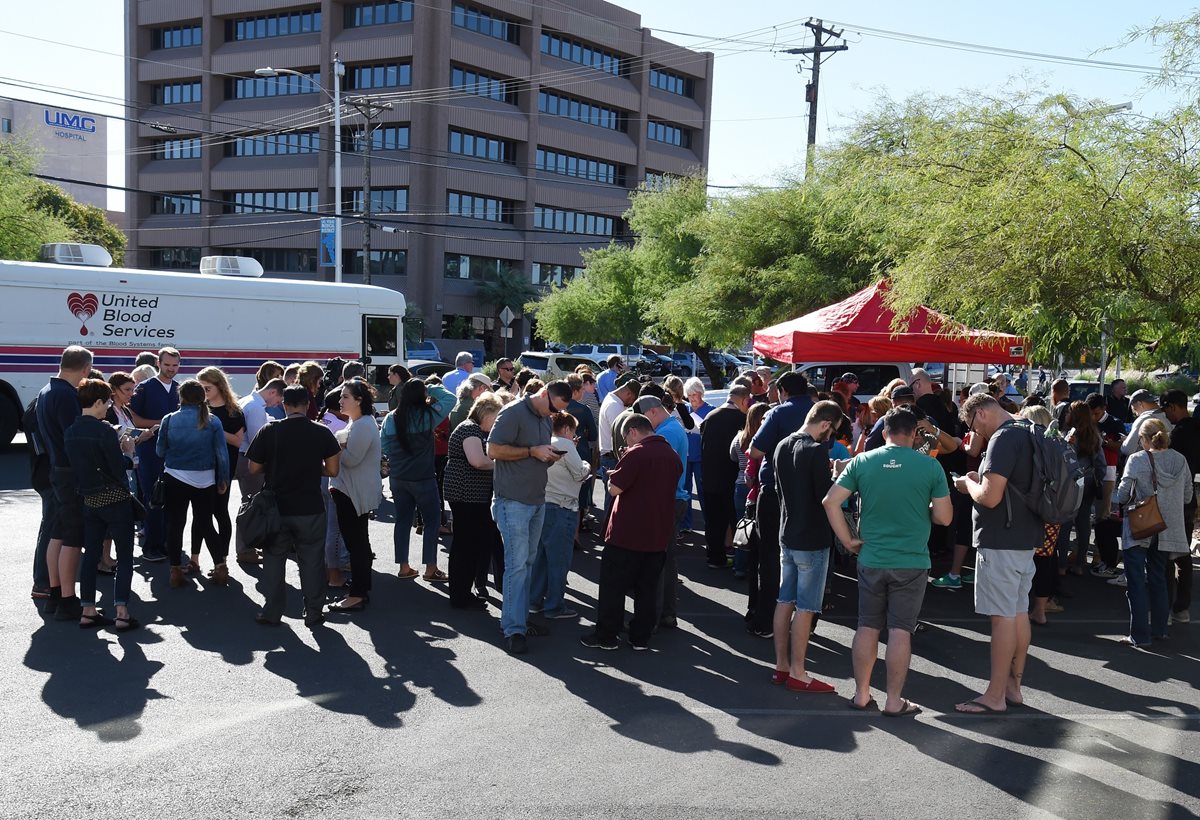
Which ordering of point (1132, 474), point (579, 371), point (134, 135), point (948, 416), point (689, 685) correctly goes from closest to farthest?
point (689, 685), point (1132, 474), point (948, 416), point (579, 371), point (134, 135)

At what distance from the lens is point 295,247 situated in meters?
58.1

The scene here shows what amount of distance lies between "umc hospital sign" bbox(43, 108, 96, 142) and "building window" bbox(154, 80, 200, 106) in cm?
2839

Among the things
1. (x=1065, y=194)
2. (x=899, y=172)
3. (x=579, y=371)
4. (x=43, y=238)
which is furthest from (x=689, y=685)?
(x=43, y=238)

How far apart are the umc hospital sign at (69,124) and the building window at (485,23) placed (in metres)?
45.5

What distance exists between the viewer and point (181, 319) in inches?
699

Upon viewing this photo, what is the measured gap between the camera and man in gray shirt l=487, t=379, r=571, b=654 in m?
6.79

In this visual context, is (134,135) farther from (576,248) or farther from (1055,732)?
(1055,732)

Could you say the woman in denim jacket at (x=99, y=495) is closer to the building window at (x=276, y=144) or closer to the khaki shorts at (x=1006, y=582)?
the khaki shorts at (x=1006, y=582)

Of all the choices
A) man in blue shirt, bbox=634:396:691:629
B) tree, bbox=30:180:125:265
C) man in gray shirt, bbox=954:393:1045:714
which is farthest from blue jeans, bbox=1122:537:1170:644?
tree, bbox=30:180:125:265

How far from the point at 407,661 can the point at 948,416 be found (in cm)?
580

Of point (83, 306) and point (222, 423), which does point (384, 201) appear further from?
point (222, 423)

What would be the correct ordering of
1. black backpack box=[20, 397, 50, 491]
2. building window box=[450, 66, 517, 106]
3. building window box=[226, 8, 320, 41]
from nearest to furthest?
black backpack box=[20, 397, 50, 491] → building window box=[450, 66, 517, 106] → building window box=[226, 8, 320, 41]

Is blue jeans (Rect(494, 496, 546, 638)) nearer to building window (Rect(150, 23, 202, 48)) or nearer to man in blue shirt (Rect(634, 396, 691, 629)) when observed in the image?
man in blue shirt (Rect(634, 396, 691, 629))

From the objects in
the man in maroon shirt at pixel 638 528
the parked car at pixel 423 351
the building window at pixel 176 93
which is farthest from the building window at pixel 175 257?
the man in maroon shirt at pixel 638 528
